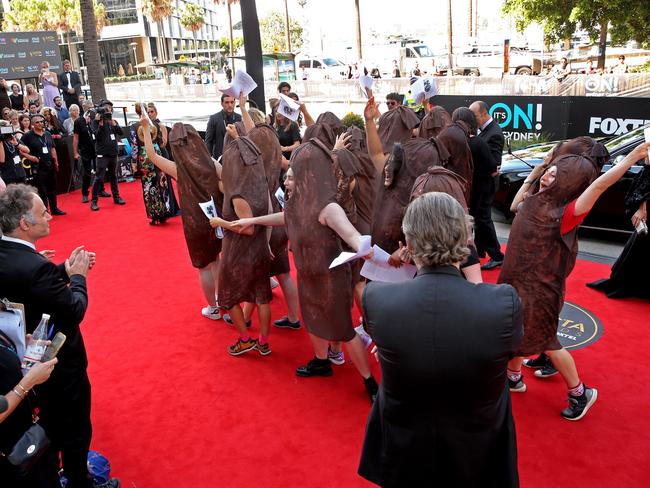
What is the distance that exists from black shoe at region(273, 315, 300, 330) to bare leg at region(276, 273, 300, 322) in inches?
1.5

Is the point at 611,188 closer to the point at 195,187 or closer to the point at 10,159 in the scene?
the point at 195,187

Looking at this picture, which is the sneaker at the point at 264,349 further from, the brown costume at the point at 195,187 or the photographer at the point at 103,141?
the photographer at the point at 103,141

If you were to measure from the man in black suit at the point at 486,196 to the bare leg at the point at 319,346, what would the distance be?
2730 mm

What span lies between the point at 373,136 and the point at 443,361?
3.49 m

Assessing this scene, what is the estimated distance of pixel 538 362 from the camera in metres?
4.50

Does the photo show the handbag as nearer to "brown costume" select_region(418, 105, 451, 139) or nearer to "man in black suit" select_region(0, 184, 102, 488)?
"man in black suit" select_region(0, 184, 102, 488)

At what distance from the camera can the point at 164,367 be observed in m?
4.82

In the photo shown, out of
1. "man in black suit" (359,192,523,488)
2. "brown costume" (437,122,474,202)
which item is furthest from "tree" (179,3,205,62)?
"man in black suit" (359,192,523,488)

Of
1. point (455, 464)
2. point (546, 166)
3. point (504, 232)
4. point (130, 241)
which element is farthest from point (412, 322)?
point (130, 241)

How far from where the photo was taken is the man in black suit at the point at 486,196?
20.9 ft

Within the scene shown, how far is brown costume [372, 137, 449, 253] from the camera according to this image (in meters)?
4.25

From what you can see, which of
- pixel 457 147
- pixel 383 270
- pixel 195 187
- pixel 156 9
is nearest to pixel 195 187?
pixel 195 187

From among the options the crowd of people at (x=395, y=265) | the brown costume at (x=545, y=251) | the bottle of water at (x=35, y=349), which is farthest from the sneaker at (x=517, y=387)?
the bottle of water at (x=35, y=349)

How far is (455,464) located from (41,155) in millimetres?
9217
